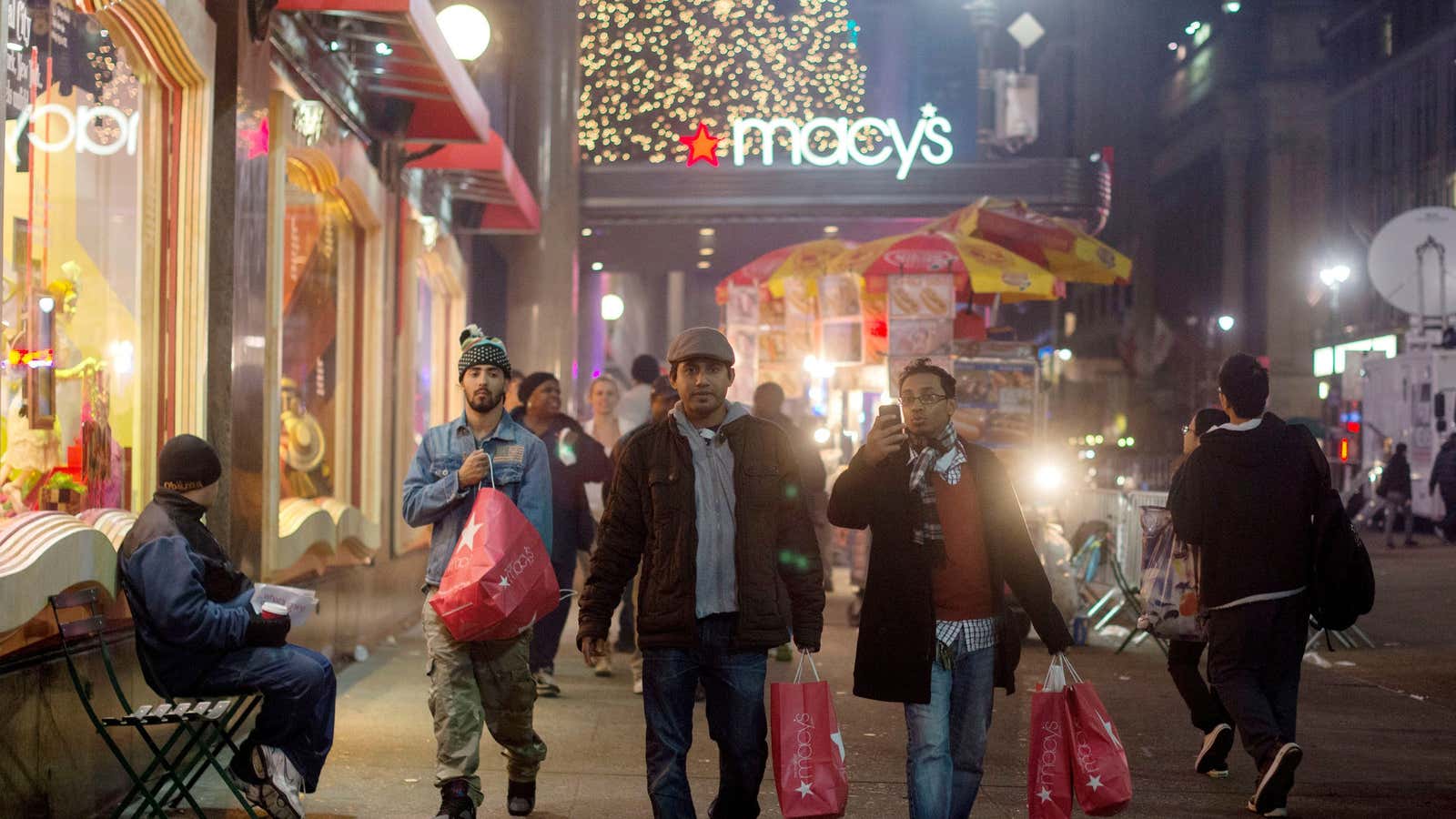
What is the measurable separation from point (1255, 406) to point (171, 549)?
4.35m

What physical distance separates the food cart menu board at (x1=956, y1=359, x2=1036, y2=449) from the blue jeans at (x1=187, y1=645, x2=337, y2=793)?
816 centimetres

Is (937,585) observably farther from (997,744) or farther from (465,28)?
(465,28)

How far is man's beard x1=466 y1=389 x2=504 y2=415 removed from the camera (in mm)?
6688

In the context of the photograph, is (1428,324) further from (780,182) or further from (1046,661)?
(1046,661)

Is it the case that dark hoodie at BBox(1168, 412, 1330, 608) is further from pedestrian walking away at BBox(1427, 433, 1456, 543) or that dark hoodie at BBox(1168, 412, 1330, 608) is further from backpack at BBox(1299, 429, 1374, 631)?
pedestrian walking away at BBox(1427, 433, 1456, 543)

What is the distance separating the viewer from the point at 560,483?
1008 cm

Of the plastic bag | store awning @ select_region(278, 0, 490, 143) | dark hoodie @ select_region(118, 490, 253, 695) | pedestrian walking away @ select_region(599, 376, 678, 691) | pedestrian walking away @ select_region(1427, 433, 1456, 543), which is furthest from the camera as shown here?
pedestrian walking away @ select_region(1427, 433, 1456, 543)

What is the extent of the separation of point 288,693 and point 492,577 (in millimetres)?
873

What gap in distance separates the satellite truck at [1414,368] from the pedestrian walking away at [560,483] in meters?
16.1

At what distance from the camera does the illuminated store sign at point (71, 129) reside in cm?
636

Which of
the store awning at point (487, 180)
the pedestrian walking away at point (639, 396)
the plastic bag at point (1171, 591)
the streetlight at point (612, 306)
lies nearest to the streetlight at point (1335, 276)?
the streetlight at point (612, 306)

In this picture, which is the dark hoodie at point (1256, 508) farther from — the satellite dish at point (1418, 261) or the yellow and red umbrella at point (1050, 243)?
the satellite dish at point (1418, 261)

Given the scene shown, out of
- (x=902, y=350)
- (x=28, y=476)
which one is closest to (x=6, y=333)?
(x=28, y=476)

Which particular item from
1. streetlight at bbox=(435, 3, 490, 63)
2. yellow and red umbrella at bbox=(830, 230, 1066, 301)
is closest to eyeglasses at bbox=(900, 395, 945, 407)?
yellow and red umbrella at bbox=(830, 230, 1066, 301)
